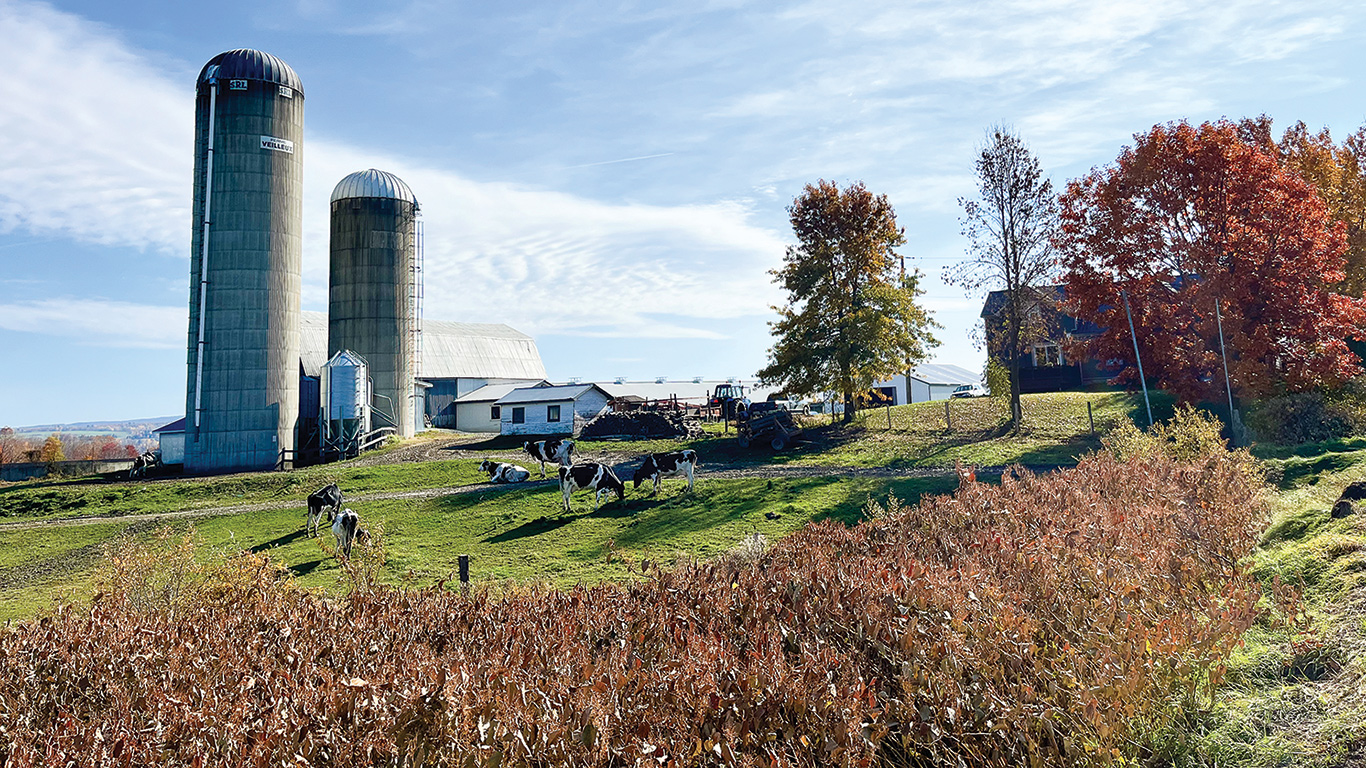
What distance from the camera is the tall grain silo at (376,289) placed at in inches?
1929

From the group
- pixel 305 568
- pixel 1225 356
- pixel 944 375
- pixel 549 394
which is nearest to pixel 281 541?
pixel 305 568

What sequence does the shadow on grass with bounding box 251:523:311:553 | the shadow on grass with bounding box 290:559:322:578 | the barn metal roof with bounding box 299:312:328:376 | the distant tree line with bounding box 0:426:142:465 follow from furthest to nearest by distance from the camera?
the barn metal roof with bounding box 299:312:328:376 → the distant tree line with bounding box 0:426:142:465 → the shadow on grass with bounding box 251:523:311:553 → the shadow on grass with bounding box 290:559:322:578

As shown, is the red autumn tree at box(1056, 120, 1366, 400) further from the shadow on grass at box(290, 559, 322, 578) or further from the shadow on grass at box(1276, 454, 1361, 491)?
the shadow on grass at box(290, 559, 322, 578)

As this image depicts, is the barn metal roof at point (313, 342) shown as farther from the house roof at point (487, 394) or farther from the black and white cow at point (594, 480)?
the black and white cow at point (594, 480)

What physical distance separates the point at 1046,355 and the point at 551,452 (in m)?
31.3

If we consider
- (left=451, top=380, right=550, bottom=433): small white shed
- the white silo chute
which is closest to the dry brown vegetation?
the white silo chute

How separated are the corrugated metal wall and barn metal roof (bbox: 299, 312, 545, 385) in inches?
213

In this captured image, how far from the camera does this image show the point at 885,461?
86.1 feet

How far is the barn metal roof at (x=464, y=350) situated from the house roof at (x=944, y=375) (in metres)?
35.1

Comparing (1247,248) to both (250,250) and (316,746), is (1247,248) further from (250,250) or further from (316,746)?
(250,250)

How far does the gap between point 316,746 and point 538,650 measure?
5.09 feet

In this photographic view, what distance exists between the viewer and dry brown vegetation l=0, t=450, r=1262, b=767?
3762 mm

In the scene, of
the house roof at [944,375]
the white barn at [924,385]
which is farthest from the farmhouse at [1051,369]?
the house roof at [944,375]

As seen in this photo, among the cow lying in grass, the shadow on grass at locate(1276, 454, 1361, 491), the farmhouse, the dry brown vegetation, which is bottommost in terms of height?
the cow lying in grass
